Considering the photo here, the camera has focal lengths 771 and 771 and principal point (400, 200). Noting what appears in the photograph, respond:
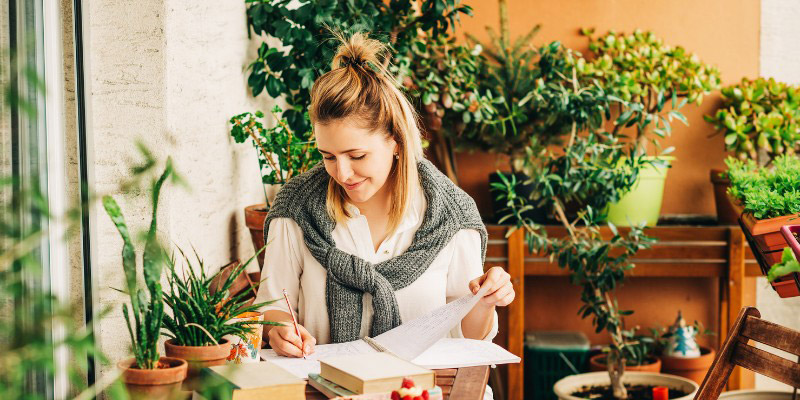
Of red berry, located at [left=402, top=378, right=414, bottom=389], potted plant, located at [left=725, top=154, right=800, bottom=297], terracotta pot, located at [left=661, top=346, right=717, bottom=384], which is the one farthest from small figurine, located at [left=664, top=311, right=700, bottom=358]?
red berry, located at [left=402, top=378, right=414, bottom=389]

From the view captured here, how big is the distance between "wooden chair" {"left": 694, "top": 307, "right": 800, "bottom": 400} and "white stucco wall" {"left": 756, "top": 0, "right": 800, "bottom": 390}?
6.93 feet

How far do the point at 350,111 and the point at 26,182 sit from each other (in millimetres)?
695

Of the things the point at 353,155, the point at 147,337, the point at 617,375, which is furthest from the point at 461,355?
the point at 617,375

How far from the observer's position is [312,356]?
1.53 metres

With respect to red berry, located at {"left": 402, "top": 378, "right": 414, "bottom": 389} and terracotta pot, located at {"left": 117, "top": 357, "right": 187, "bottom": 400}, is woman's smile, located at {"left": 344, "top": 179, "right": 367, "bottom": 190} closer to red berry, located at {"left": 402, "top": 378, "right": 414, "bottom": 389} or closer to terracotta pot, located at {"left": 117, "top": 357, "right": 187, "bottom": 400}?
red berry, located at {"left": 402, "top": 378, "right": 414, "bottom": 389}

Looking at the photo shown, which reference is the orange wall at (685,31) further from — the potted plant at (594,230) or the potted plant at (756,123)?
the potted plant at (594,230)

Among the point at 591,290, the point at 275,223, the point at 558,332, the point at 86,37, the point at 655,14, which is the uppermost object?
the point at 655,14

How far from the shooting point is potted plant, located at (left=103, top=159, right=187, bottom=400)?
0.98 metres

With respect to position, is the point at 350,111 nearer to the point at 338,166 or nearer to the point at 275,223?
the point at 338,166

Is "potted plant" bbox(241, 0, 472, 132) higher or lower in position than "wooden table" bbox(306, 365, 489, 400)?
higher

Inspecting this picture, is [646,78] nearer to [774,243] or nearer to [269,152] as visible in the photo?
[269,152]

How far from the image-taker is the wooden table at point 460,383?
1309 millimetres

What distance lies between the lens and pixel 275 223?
1.90 meters

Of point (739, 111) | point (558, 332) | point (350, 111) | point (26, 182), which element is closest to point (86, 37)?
point (26, 182)
